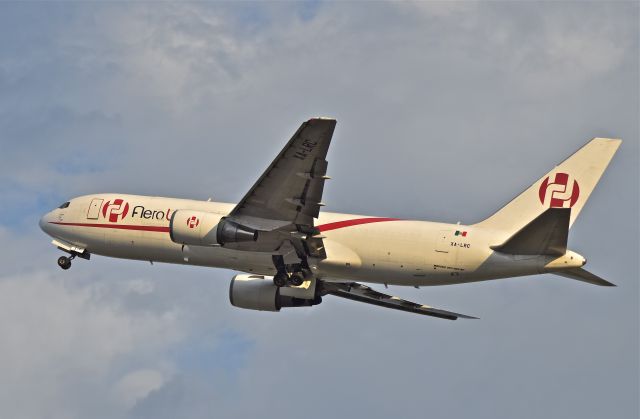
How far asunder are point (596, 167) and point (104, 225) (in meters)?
24.8

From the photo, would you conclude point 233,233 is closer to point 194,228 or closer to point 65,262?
point 194,228

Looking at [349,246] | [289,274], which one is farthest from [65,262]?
[349,246]

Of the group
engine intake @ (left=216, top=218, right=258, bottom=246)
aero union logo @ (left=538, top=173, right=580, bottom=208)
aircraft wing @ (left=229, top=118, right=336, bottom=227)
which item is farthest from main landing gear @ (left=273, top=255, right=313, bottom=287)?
aero union logo @ (left=538, top=173, right=580, bottom=208)

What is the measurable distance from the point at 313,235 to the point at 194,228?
552 cm

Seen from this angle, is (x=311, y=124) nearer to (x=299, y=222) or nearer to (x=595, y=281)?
(x=299, y=222)

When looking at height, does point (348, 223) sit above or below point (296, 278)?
above

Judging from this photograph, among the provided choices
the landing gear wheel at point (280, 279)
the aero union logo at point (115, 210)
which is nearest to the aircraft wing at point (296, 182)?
the landing gear wheel at point (280, 279)

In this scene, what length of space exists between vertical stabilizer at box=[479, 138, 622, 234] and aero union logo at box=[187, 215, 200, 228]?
1371cm

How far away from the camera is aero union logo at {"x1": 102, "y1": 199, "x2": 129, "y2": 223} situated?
61.1 meters

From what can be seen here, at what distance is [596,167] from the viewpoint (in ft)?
189

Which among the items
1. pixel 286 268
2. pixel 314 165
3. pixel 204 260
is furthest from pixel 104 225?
pixel 314 165

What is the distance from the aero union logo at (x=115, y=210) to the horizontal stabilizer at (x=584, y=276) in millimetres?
21873

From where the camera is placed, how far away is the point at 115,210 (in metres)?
61.4

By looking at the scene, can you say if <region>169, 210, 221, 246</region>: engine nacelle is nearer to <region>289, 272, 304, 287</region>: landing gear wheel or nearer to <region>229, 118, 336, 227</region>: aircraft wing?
<region>229, 118, 336, 227</region>: aircraft wing
